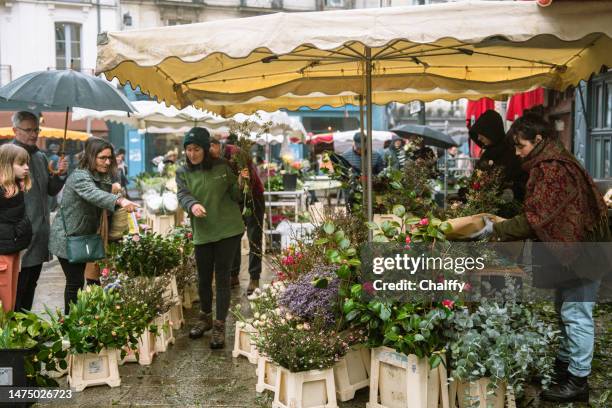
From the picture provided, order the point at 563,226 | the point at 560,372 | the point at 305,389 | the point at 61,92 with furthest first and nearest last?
the point at 61,92
the point at 560,372
the point at 305,389
the point at 563,226

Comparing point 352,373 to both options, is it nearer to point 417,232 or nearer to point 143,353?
point 417,232

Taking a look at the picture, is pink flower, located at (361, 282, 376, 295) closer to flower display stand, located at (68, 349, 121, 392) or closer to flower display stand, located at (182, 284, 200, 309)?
flower display stand, located at (68, 349, 121, 392)

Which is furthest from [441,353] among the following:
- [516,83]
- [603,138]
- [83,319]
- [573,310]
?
[603,138]

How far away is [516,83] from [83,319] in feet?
15.2

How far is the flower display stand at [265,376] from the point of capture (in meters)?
4.23

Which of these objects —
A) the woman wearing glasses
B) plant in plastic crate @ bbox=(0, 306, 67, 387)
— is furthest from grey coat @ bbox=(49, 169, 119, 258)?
plant in plastic crate @ bbox=(0, 306, 67, 387)

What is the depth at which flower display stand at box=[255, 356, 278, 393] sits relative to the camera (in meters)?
4.23

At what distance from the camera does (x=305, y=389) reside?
3799 mm

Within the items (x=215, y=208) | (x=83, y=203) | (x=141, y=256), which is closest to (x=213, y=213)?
(x=215, y=208)

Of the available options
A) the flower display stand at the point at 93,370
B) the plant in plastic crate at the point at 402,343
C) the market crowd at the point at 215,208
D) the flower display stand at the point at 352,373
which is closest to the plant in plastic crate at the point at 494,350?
the plant in plastic crate at the point at 402,343

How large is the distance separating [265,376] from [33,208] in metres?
2.52

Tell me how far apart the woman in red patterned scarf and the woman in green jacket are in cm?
225

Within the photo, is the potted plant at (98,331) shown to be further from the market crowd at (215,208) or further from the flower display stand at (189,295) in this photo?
the flower display stand at (189,295)

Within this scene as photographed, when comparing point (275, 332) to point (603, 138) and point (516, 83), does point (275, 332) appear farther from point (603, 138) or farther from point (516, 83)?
point (603, 138)
